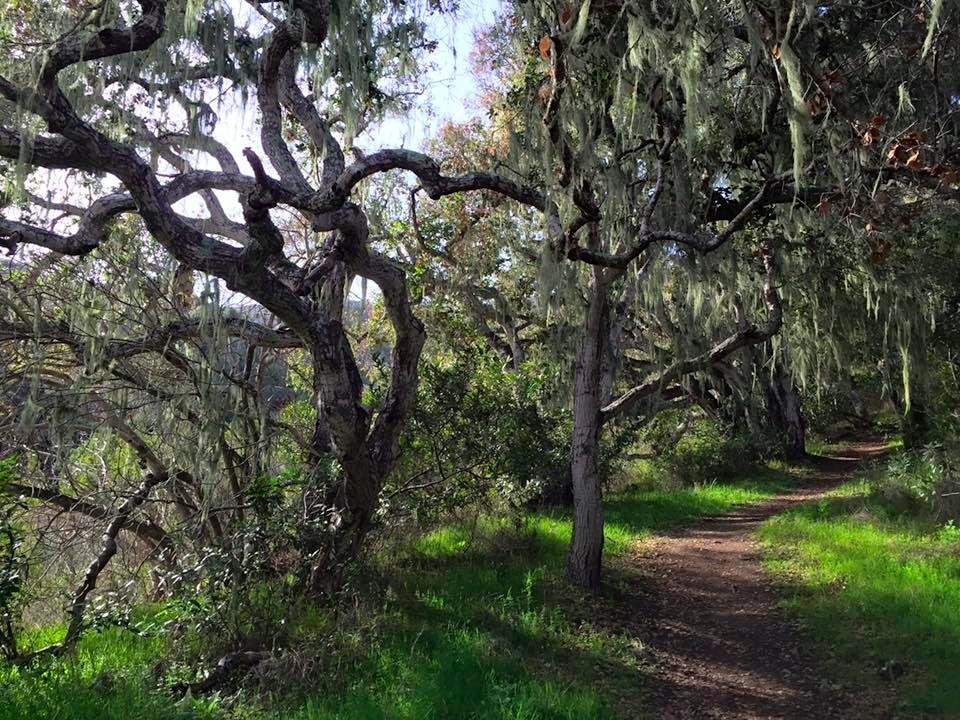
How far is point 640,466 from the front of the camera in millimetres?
16312

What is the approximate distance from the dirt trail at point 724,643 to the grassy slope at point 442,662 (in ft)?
1.29

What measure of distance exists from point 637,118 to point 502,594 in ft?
14.4

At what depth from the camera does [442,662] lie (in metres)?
4.65

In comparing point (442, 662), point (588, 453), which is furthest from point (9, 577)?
point (588, 453)

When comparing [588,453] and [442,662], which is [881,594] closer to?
[588,453]

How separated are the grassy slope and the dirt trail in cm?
39

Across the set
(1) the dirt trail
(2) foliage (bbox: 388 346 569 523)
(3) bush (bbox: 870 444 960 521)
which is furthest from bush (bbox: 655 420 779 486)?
(2) foliage (bbox: 388 346 569 523)

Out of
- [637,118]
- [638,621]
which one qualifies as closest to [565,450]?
[638,621]

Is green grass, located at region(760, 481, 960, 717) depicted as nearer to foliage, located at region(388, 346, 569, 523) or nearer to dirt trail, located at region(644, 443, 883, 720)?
dirt trail, located at region(644, 443, 883, 720)

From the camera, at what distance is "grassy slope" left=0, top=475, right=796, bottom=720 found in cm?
388

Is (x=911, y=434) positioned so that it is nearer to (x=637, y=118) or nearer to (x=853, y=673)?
(x=853, y=673)

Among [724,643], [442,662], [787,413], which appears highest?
[787,413]

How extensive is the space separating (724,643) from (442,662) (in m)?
2.79

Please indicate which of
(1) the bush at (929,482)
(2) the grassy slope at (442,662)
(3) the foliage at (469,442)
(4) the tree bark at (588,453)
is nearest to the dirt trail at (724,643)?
(2) the grassy slope at (442,662)
